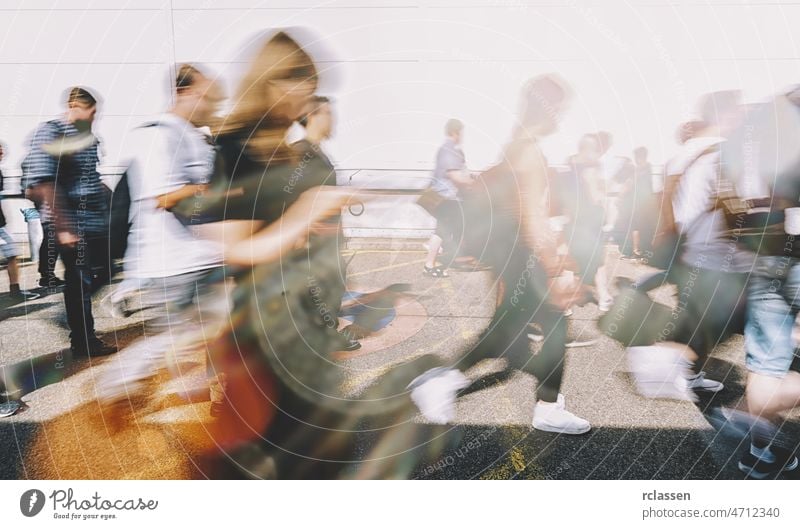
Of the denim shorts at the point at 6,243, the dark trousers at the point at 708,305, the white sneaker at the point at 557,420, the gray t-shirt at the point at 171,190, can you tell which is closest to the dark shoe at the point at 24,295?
the denim shorts at the point at 6,243

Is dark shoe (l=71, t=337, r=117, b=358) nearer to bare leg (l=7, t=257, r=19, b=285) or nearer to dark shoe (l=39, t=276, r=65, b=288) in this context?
bare leg (l=7, t=257, r=19, b=285)

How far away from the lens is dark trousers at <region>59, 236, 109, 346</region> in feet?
9.64

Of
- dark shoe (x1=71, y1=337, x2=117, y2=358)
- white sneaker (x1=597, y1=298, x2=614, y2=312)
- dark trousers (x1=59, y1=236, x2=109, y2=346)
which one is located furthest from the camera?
white sneaker (x1=597, y1=298, x2=614, y2=312)

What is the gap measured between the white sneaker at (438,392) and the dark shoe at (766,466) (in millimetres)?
1210

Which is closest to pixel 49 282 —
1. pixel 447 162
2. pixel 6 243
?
pixel 6 243

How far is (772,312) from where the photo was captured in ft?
6.60

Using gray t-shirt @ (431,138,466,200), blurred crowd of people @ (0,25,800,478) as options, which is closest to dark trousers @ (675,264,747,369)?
blurred crowd of people @ (0,25,800,478)

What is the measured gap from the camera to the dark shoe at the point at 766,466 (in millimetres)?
2127

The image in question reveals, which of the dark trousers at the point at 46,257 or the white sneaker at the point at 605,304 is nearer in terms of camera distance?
the dark trousers at the point at 46,257

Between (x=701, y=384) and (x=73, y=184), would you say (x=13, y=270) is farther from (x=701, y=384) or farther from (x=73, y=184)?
(x=701, y=384)

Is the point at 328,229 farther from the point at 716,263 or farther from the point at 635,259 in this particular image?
the point at 635,259

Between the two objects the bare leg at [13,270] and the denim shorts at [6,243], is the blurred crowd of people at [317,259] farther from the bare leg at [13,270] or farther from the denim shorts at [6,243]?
the bare leg at [13,270]

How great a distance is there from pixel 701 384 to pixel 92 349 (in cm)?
351
